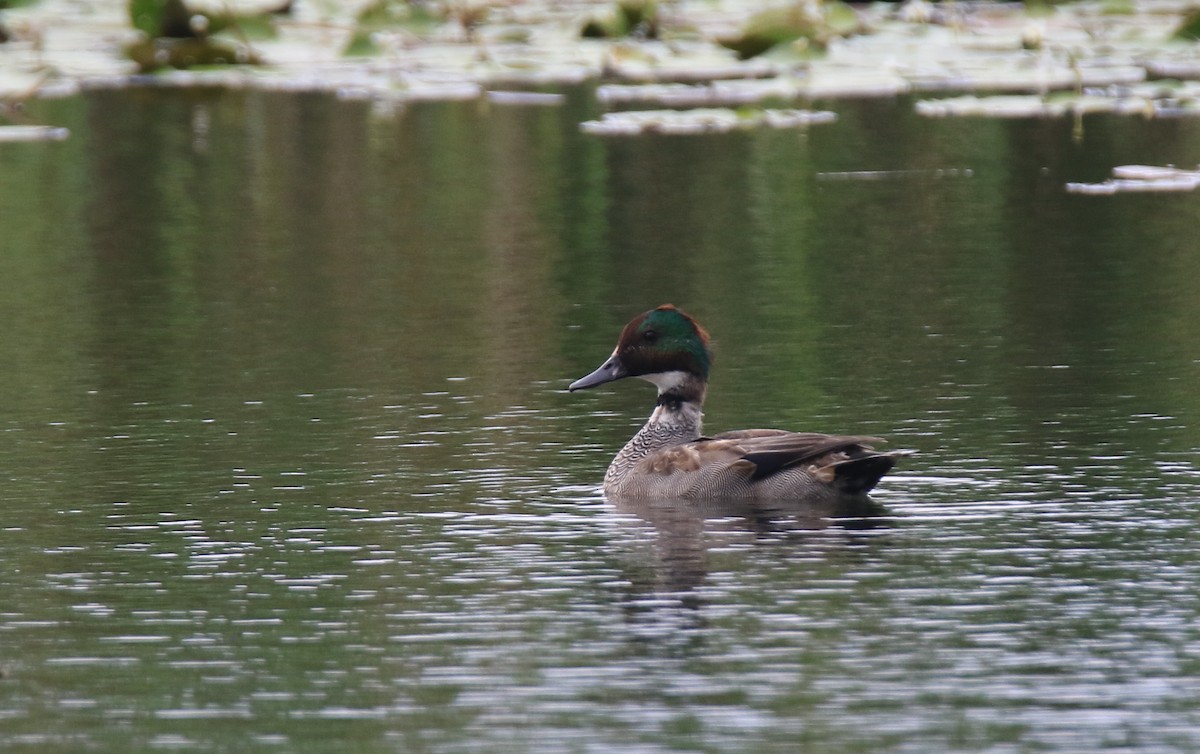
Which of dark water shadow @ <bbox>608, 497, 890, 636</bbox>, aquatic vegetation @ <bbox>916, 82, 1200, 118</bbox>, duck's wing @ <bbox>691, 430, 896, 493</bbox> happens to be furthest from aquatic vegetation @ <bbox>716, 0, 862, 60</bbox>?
dark water shadow @ <bbox>608, 497, 890, 636</bbox>

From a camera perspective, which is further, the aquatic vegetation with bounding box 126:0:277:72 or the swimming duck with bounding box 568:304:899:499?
the aquatic vegetation with bounding box 126:0:277:72

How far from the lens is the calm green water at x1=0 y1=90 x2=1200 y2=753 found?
7.04 metres

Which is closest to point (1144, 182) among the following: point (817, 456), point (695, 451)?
point (695, 451)

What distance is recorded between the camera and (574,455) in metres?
11.1

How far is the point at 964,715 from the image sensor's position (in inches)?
264

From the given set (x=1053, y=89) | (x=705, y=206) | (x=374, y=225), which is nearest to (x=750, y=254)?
(x=705, y=206)

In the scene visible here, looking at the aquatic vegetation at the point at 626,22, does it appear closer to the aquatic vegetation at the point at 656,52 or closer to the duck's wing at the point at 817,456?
the aquatic vegetation at the point at 656,52

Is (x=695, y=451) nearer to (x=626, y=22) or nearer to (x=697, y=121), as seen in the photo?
(x=697, y=121)

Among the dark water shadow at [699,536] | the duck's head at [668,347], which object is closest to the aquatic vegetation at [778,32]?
the duck's head at [668,347]

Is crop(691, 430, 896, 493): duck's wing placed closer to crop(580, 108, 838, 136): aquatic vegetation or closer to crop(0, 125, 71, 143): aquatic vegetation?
crop(580, 108, 838, 136): aquatic vegetation

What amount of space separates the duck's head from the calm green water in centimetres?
58

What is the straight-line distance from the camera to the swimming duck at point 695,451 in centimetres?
986

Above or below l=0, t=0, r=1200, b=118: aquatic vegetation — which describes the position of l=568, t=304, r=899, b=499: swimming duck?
below

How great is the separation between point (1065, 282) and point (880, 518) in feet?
20.6
